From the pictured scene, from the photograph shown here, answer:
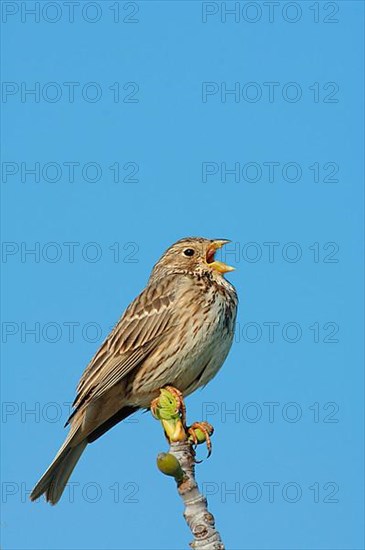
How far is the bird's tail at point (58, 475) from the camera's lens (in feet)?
23.6

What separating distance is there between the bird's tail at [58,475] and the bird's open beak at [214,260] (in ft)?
6.24

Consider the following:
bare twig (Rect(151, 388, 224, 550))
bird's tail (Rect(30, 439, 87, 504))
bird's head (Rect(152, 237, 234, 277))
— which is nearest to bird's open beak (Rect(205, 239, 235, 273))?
bird's head (Rect(152, 237, 234, 277))

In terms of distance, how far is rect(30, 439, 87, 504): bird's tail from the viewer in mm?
7207

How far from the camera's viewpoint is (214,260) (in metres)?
8.53

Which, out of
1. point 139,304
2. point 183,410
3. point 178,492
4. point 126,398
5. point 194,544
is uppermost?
point 139,304

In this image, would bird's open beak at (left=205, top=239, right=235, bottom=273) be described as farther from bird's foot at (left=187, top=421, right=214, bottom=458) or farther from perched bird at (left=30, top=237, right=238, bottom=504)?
bird's foot at (left=187, top=421, right=214, bottom=458)

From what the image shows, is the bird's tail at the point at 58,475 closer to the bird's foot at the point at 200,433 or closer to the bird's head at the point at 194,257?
the bird's foot at the point at 200,433

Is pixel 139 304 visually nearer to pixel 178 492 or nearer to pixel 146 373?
pixel 146 373

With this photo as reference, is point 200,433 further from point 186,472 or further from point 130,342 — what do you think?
point 130,342

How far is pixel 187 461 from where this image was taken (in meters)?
4.58

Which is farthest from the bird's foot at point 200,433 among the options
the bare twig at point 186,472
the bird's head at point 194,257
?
the bird's head at point 194,257

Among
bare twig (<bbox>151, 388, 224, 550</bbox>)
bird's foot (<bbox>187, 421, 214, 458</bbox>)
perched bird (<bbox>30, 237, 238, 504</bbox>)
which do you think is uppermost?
perched bird (<bbox>30, 237, 238, 504</bbox>)

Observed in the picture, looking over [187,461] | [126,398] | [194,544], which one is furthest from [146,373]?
[194,544]

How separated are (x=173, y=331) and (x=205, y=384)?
0.52 meters
